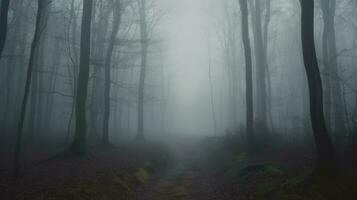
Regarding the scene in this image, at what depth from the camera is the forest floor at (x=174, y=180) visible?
796 cm

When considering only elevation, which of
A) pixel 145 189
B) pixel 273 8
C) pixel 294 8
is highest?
pixel 294 8

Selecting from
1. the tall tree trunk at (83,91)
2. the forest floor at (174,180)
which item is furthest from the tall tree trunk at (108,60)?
the forest floor at (174,180)

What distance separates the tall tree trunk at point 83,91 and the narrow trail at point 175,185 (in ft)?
14.3

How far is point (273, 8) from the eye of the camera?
25234 mm

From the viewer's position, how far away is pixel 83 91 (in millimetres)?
15203

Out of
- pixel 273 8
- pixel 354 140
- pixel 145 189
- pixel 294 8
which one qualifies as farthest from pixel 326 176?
pixel 294 8

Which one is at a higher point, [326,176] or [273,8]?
[273,8]

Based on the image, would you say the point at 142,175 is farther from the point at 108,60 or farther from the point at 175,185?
the point at 108,60

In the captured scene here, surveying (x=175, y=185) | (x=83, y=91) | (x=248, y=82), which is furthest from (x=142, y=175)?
(x=248, y=82)

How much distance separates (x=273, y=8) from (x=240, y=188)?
20.1 metres

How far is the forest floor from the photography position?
7.96 m

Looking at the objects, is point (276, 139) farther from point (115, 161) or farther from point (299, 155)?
point (115, 161)

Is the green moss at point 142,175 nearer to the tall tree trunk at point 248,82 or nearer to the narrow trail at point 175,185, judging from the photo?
the narrow trail at point 175,185

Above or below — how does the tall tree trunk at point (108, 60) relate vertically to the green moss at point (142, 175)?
above
